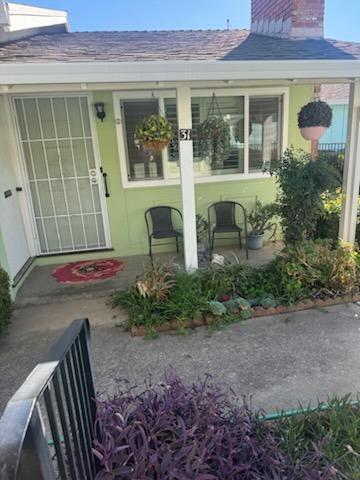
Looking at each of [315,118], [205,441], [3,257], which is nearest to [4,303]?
[3,257]

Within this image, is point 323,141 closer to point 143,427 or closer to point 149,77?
point 149,77

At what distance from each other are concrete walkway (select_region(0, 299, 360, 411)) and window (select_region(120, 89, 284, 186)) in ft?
7.72

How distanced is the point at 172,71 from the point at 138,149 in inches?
76.3

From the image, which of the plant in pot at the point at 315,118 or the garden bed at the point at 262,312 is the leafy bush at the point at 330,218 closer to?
the plant in pot at the point at 315,118

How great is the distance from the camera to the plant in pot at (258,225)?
514 cm

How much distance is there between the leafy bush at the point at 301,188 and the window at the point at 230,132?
4.33ft

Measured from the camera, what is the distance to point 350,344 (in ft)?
9.42

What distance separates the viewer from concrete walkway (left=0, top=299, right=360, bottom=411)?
2.42 metres

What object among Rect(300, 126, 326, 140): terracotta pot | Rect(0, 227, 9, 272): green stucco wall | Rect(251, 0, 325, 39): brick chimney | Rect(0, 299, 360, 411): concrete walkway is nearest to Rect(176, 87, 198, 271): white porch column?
Rect(0, 299, 360, 411): concrete walkway

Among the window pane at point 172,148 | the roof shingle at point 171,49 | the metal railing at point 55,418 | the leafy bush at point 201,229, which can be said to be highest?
the roof shingle at point 171,49

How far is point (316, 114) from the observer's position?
3678mm

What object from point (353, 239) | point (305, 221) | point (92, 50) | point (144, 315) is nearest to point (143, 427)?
point (144, 315)

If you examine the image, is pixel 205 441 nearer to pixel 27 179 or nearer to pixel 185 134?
pixel 185 134

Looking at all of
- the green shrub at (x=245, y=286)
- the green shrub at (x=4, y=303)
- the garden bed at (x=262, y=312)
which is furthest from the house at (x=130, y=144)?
the garden bed at (x=262, y=312)
